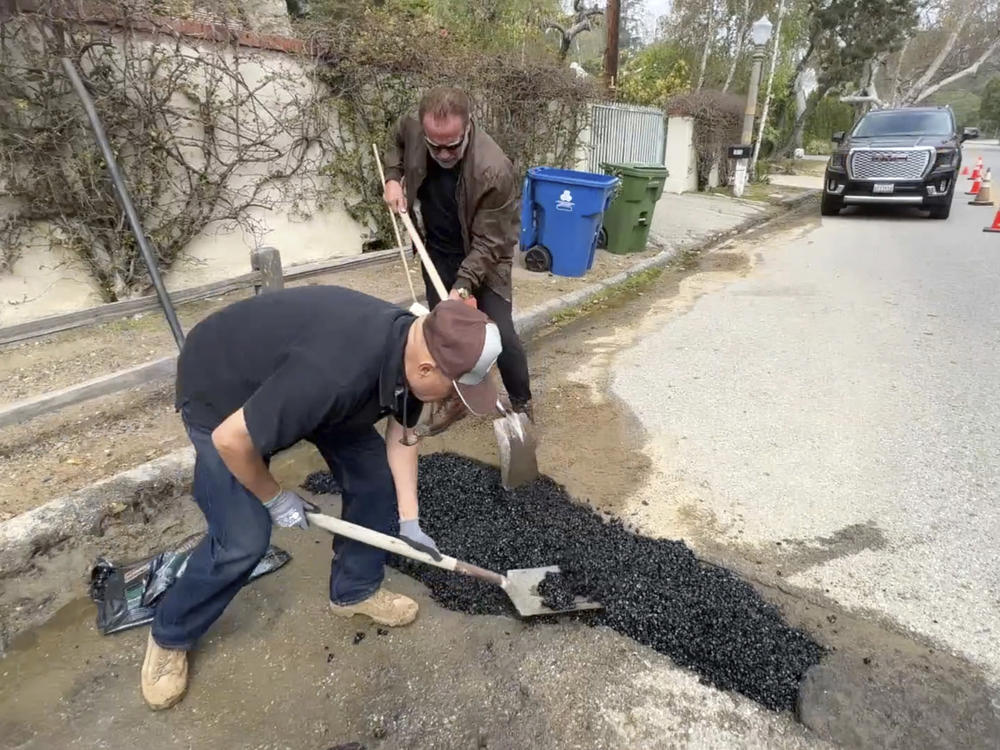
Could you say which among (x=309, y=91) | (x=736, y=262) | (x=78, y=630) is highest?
(x=309, y=91)

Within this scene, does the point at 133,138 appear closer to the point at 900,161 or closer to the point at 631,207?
the point at 631,207

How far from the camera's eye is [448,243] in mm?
3688

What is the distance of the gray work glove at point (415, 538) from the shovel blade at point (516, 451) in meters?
0.93

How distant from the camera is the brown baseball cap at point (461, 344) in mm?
1518

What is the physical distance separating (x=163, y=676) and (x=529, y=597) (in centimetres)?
121

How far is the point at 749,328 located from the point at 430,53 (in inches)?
169

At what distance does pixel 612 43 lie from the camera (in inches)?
497

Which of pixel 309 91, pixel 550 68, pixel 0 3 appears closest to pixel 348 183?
pixel 309 91

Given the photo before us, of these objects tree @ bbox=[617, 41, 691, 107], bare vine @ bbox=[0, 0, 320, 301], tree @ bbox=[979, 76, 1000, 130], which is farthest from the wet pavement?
tree @ bbox=[979, 76, 1000, 130]

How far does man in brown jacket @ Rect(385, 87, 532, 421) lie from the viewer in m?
3.08

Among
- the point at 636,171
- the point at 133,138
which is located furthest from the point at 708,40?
the point at 133,138

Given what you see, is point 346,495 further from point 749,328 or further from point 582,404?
point 749,328

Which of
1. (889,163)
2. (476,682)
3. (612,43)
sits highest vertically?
(612,43)

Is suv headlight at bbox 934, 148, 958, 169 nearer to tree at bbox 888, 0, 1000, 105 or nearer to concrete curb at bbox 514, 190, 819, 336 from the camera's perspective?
concrete curb at bbox 514, 190, 819, 336
